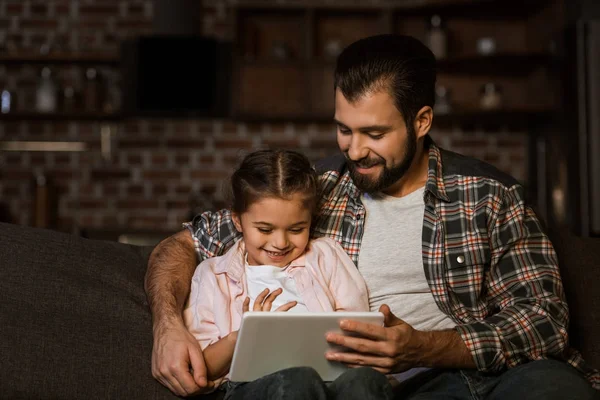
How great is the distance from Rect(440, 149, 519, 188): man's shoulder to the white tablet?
618 millimetres

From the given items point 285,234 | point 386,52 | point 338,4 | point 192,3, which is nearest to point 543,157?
point 338,4

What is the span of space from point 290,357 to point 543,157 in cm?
370

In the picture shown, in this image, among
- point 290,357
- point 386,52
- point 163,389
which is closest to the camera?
point 290,357

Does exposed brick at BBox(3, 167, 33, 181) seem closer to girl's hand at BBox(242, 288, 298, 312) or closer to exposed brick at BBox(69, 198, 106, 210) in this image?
exposed brick at BBox(69, 198, 106, 210)

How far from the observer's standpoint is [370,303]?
76.0 inches

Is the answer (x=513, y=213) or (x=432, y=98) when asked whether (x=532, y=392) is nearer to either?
(x=513, y=213)

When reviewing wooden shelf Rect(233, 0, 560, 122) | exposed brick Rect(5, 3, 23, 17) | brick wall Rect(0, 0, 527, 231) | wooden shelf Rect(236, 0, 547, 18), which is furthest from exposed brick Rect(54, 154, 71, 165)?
wooden shelf Rect(236, 0, 547, 18)

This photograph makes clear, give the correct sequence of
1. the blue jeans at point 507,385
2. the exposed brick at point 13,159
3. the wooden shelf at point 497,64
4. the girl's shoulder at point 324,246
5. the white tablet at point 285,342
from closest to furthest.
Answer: the white tablet at point 285,342 → the blue jeans at point 507,385 → the girl's shoulder at point 324,246 → the wooden shelf at point 497,64 → the exposed brick at point 13,159

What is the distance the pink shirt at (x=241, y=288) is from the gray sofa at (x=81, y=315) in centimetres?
14

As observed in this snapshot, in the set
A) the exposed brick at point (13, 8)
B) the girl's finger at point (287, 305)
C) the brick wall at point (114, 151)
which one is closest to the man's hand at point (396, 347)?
the girl's finger at point (287, 305)

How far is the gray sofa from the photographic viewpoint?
5.54ft

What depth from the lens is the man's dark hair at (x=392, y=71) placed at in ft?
6.58

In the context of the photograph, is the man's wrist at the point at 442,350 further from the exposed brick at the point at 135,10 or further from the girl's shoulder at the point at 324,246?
the exposed brick at the point at 135,10

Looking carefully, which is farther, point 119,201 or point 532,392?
point 119,201
